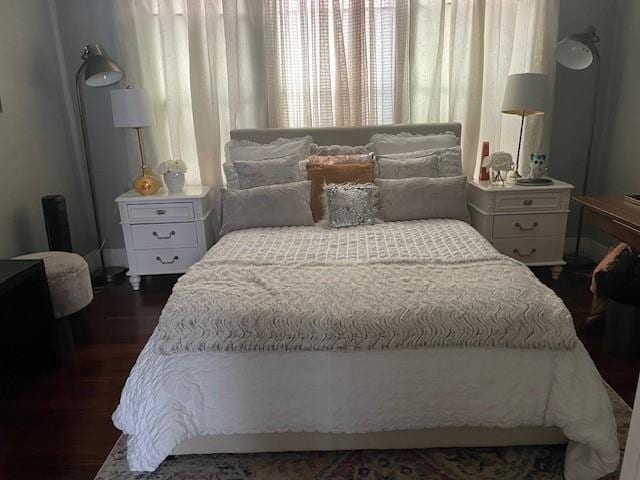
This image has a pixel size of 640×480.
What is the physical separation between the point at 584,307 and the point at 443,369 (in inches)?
71.8

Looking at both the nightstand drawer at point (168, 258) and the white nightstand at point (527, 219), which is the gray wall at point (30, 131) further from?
the white nightstand at point (527, 219)

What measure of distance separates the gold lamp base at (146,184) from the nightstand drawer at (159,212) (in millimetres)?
143

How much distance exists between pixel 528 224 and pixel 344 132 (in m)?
1.45

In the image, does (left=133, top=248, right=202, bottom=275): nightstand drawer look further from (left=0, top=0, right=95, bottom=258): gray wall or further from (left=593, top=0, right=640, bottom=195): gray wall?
(left=593, top=0, right=640, bottom=195): gray wall

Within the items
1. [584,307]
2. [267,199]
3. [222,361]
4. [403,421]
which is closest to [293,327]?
[222,361]

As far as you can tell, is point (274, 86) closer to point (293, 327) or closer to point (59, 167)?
point (59, 167)

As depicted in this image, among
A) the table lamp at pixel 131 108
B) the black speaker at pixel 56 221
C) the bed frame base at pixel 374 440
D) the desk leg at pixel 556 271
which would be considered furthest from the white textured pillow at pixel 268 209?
the desk leg at pixel 556 271

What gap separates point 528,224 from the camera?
3.24m

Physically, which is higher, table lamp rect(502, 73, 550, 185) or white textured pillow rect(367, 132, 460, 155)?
table lamp rect(502, 73, 550, 185)

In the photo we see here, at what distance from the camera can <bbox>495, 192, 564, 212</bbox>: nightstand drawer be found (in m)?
3.19

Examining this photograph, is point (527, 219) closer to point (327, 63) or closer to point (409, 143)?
point (409, 143)

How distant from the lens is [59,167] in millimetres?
3510

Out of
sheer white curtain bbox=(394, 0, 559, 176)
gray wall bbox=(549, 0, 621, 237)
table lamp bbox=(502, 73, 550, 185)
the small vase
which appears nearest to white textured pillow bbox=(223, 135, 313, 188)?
the small vase

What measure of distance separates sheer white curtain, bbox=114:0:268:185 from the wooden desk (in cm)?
Result: 230
